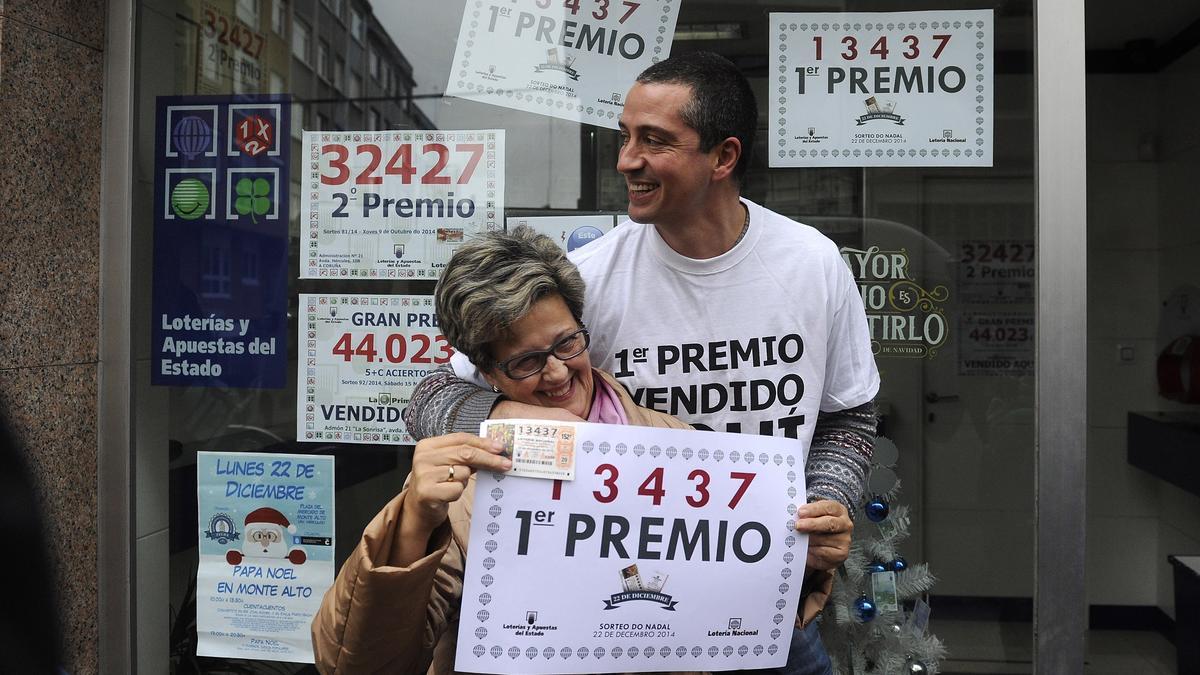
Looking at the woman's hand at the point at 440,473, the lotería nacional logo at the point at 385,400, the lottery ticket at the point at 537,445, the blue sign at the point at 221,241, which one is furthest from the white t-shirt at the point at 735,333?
the blue sign at the point at 221,241

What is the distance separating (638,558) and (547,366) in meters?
0.38

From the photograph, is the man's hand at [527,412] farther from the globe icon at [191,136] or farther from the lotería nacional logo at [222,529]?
the globe icon at [191,136]

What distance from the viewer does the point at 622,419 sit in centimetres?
199

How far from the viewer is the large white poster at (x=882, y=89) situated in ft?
9.70

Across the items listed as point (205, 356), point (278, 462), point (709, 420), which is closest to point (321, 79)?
point (205, 356)

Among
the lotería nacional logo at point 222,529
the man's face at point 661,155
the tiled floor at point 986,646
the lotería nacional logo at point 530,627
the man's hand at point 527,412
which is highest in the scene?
the man's face at point 661,155

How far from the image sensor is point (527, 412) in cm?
193

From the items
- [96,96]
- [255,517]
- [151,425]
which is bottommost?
[255,517]

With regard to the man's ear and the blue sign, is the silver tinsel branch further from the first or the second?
the blue sign

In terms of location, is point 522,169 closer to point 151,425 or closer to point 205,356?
point 205,356

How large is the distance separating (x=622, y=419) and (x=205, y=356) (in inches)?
72.9

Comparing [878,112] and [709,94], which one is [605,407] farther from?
[878,112]

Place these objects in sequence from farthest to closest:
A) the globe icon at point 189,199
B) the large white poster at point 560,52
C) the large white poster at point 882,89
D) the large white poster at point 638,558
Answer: the globe icon at point 189,199 → the large white poster at point 560,52 → the large white poster at point 882,89 → the large white poster at point 638,558

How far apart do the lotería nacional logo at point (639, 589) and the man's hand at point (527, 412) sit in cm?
29
